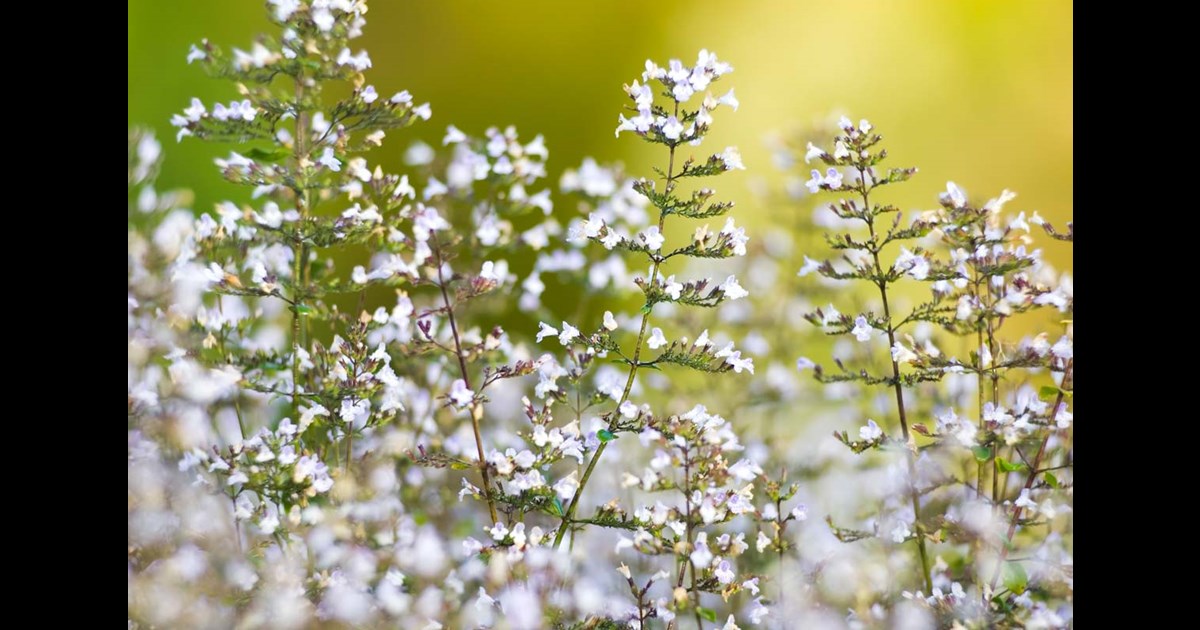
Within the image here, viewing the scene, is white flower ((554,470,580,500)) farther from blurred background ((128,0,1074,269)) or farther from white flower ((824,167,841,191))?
blurred background ((128,0,1074,269))

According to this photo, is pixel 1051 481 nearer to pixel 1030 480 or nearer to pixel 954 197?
pixel 1030 480

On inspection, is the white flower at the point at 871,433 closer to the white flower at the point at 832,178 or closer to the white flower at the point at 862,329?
the white flower at the point at 862,329

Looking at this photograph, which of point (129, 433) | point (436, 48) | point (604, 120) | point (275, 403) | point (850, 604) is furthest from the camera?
point (604, 120)

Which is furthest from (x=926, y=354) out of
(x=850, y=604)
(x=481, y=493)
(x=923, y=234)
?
(x=481, y=493)

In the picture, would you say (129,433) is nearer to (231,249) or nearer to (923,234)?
(231,249)

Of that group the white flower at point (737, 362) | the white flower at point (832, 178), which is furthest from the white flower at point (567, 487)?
the white flower at point (832, 178)

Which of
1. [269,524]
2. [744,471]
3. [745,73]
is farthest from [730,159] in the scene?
[745,73]

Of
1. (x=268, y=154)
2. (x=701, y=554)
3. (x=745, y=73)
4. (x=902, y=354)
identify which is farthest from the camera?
(x=745, y=73)
